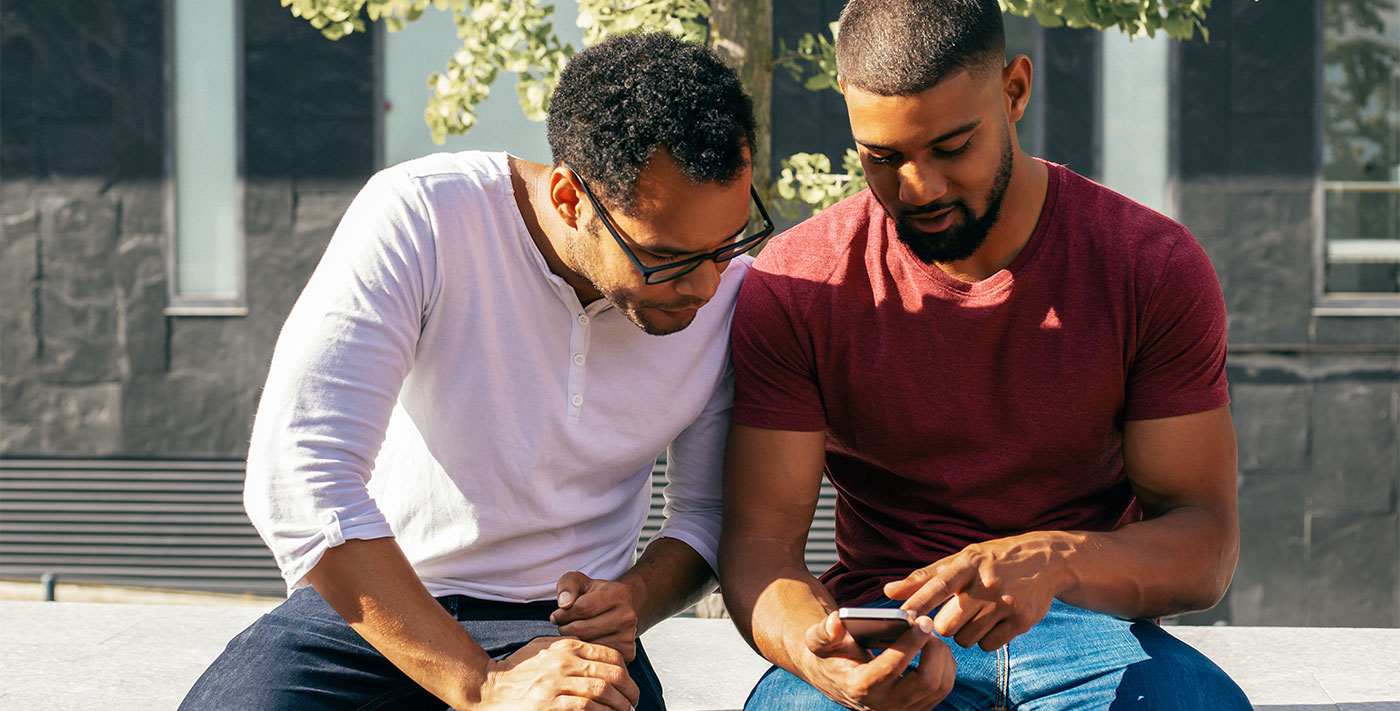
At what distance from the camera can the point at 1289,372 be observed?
22.7 ft

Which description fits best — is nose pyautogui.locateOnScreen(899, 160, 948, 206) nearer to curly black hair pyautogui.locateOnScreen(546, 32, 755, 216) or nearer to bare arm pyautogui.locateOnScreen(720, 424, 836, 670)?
curly black hair pyautogui.locateOnScreen(546, 32, 755, 216)

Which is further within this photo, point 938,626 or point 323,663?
point 323,663

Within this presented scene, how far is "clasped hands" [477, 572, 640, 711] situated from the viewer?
6.52ft

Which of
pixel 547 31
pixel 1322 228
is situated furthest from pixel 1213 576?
pixel 1322 228

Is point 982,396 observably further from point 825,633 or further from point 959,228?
point 825,633

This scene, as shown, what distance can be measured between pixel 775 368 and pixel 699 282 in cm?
35

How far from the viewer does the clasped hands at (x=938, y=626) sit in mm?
1979

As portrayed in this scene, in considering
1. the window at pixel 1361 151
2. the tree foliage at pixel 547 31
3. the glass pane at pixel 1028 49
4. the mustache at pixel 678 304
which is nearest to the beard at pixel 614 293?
the mustache at pixel 678 304

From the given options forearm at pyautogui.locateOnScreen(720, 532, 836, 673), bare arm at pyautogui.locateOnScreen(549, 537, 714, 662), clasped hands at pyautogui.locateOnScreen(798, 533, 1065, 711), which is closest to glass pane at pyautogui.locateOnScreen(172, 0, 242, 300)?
bare arm at pyautogui.locateOnScreen(549, 537, 714, 662)

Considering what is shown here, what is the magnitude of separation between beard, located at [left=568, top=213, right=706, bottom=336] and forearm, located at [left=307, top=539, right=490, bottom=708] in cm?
56

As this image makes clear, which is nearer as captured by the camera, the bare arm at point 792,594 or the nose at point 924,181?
the bare arm at point 792,594

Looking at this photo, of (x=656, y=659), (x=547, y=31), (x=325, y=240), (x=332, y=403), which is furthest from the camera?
(x=325, y=240)

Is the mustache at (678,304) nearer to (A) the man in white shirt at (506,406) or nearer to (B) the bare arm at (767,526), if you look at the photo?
(A) the man in white shirt at (506,406)

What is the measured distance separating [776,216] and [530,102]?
6.93ft
